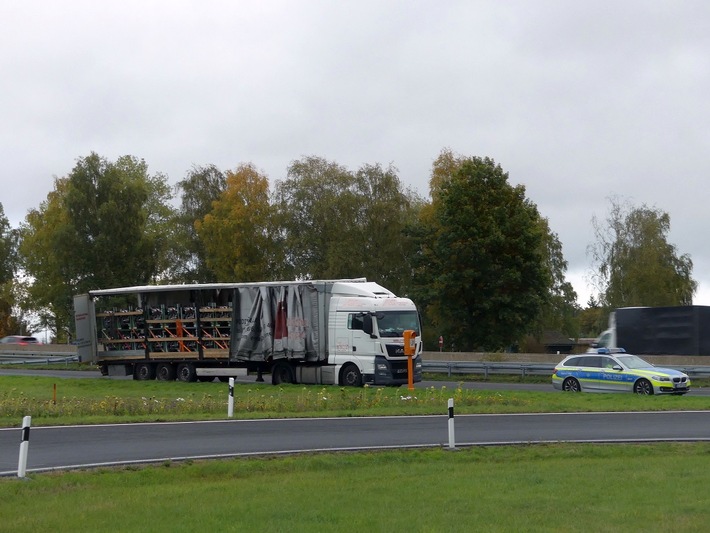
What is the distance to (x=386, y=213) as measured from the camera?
236 ft

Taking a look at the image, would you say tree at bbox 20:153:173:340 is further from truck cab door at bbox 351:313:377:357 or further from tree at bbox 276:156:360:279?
truck cab door at bbox 351:313:377:357

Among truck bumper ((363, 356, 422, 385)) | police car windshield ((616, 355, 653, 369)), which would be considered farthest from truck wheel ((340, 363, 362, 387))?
police car windshield ((616, 355, 653, 369))

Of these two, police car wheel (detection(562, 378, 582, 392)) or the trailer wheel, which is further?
the trailer wheel

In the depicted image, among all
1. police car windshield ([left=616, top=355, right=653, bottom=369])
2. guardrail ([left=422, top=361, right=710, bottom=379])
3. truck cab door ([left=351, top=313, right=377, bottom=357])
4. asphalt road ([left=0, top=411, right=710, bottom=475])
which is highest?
truck cab door ([left=351, top=313, right=377, bottom=357])

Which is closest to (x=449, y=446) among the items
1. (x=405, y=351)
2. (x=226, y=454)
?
(x=226, y=454)

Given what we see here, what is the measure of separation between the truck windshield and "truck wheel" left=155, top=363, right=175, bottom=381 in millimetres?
9671

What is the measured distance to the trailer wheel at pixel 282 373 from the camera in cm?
3650

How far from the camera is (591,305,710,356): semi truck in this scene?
40.3 meters

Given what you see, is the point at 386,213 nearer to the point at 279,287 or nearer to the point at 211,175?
the point at 211,175

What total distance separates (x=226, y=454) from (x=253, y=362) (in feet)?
72.2

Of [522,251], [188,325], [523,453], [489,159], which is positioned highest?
[489,159]

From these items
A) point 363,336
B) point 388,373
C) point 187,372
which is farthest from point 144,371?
point 388,373

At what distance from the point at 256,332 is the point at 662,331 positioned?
16.3 metres

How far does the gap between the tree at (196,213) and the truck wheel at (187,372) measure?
4223cm
